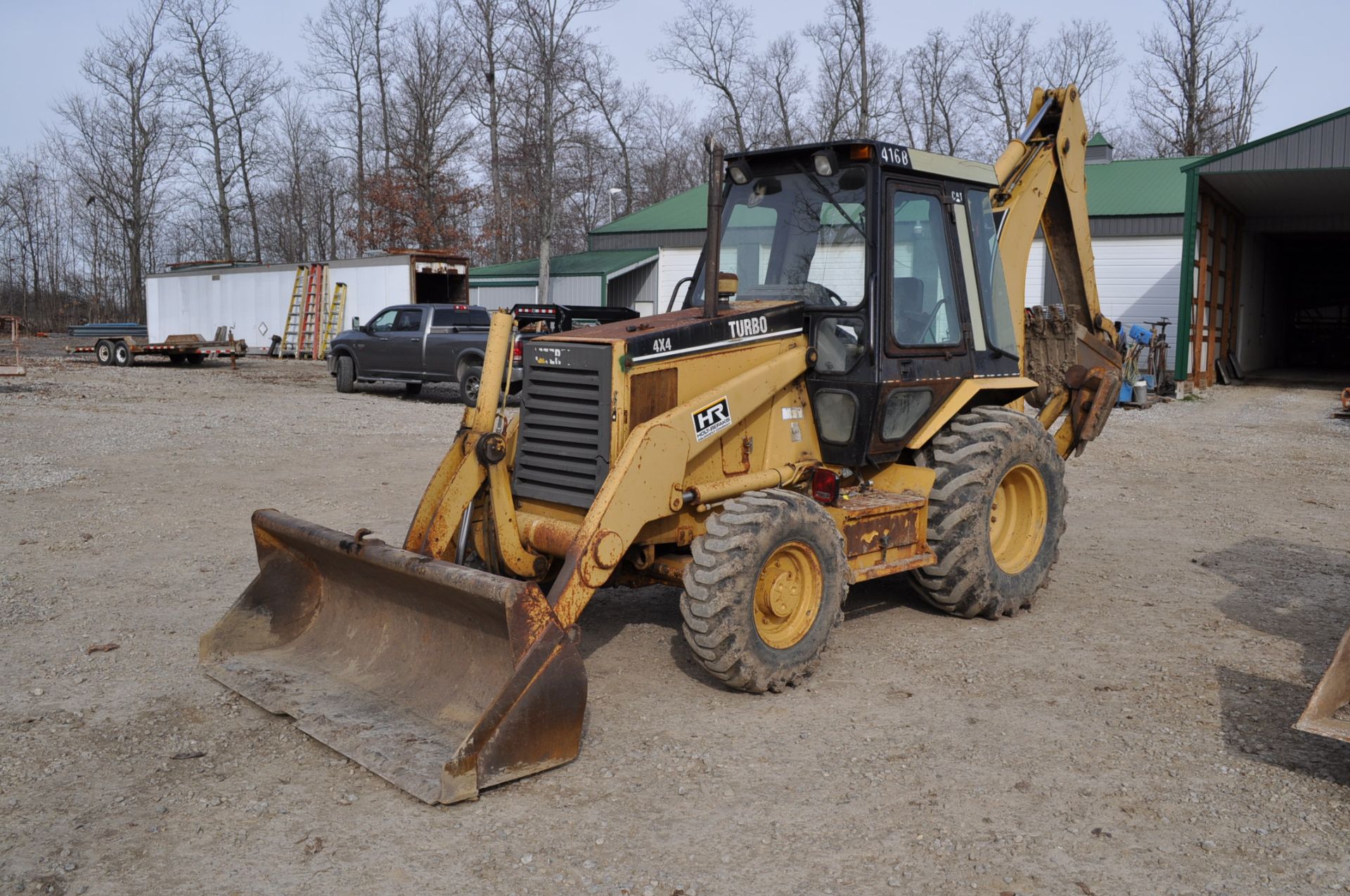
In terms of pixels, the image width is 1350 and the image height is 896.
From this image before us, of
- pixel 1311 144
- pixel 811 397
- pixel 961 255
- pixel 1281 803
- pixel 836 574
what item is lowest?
pixel 1281 803

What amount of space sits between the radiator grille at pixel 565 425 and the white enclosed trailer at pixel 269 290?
2260cm

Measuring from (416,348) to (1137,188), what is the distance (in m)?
19.7

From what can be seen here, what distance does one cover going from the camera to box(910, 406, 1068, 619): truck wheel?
6605 millimetres

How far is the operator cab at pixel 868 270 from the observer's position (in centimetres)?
634

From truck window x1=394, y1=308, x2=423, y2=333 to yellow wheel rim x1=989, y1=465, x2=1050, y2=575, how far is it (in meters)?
15.6

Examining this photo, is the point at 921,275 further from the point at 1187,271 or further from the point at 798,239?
the point at 1187,271

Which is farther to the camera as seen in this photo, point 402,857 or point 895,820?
point 895,820

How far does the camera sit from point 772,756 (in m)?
4.90

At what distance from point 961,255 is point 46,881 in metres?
5.66

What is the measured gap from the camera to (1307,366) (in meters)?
36.6

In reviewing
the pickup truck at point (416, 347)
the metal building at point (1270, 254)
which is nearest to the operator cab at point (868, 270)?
the pickup truck at point (416, 347)

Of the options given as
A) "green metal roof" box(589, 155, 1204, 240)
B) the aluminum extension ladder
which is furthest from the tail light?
the aluminum extension ladder

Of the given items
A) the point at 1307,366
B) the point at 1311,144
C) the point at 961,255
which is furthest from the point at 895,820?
the point at 1307,366

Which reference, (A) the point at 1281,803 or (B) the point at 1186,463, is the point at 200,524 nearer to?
(A) the point at 1281,803
